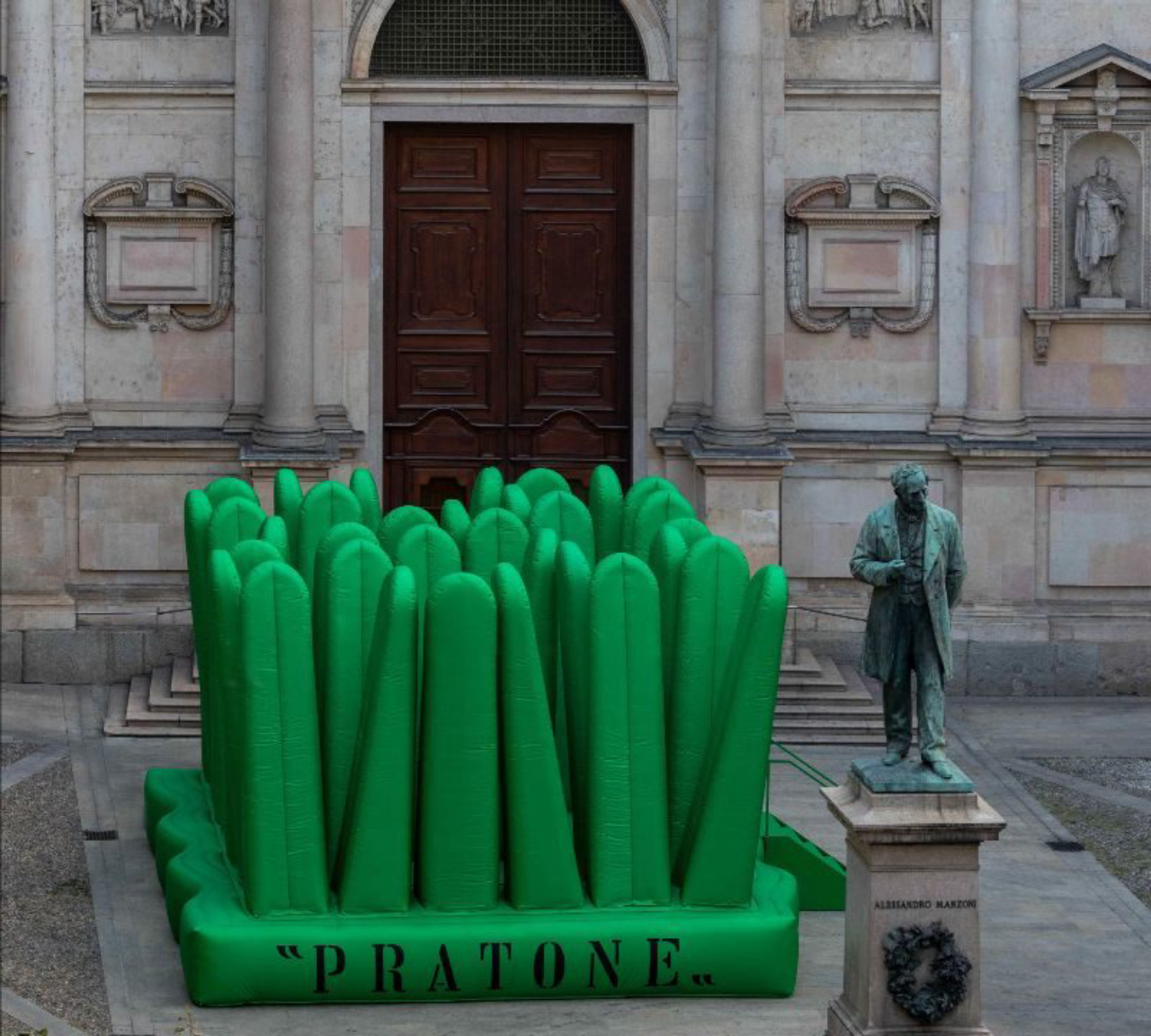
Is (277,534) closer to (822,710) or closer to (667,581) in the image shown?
(667,581)

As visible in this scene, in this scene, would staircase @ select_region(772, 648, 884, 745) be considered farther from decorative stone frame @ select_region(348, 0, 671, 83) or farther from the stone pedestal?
the stone pedestal

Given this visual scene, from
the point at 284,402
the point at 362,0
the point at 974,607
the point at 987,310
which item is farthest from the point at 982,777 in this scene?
the point at 362,0

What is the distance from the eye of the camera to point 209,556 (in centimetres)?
1778

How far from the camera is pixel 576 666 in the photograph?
1669cm

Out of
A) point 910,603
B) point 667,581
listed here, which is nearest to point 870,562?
point 910,603

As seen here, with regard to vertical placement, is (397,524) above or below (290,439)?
below

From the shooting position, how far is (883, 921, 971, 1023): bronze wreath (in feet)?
47.2

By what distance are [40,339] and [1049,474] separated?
8.30 m

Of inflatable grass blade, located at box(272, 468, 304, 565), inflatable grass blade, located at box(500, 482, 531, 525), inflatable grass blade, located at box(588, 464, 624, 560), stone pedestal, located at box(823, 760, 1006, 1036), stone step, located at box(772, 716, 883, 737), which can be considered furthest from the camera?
stone step, located at box(772, 716, 883, 737)

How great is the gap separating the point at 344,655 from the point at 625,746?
1.66 m

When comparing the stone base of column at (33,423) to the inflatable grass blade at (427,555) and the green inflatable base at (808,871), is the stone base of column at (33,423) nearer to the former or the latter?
the inflatable grass blade at (427,555)

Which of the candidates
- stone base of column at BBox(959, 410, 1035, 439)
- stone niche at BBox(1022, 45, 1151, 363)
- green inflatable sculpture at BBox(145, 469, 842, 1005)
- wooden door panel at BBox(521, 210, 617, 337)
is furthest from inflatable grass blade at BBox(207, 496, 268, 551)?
stone niche at BBox(1022, 45, 1151, 363)

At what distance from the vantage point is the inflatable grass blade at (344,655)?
1656 cm

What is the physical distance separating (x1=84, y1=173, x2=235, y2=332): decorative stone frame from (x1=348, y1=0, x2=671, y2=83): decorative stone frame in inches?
62.4
